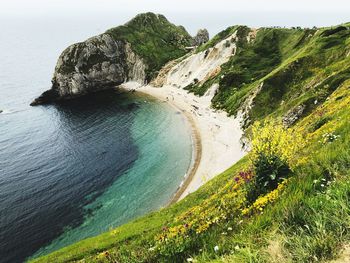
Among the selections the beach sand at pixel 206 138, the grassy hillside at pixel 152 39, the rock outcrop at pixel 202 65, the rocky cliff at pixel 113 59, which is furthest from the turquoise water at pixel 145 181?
the grassy hillside at pixel 152 39

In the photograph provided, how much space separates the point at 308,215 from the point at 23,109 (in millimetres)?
145618

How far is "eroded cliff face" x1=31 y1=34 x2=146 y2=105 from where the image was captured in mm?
150750

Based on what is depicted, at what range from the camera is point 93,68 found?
510 ft

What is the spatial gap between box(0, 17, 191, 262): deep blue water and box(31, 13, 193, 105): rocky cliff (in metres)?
26.9

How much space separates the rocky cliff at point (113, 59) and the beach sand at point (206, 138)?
4046 cm

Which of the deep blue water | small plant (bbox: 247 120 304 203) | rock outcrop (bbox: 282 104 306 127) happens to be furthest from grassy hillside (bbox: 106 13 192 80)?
small plant (bbox: 247 120 304 203)

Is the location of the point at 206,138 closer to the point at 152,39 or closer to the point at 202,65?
the point at 202,65

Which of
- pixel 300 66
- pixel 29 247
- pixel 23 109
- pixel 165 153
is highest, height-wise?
pixel 300 66

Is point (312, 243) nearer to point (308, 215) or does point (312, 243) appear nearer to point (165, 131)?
point (308, 215)

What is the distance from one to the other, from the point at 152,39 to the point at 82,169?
12482cm

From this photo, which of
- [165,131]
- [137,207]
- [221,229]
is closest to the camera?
[221,229]

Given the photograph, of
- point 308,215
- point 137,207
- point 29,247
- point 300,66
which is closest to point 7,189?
point 29,247

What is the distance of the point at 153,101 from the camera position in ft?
421

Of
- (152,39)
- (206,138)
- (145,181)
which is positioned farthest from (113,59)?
(145,181)
